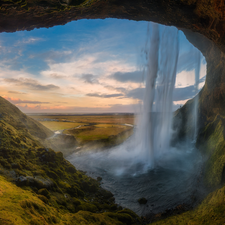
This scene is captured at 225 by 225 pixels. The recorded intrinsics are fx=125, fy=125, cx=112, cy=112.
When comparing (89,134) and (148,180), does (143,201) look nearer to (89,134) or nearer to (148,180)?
(148,180)

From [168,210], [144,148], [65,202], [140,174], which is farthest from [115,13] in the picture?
[144,148]

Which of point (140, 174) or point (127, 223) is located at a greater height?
point (127, 223)

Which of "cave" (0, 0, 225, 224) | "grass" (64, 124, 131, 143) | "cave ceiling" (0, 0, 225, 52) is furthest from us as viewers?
"grass" (64, 124, 131, 143)

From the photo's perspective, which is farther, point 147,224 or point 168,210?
point 168,210

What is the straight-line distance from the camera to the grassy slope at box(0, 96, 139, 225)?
8.06m

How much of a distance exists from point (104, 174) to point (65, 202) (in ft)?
46.8

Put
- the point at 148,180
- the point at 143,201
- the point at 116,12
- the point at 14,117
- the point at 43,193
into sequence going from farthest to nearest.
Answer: the point at 14,117
the point at 148,180
the point at 143,201
the point at 116,12
the point at 43,193

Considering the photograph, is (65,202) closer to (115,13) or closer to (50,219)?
(50,219)

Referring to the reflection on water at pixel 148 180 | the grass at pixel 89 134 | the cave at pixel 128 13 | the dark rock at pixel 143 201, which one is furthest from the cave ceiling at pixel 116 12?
the grass at pixel 89 134

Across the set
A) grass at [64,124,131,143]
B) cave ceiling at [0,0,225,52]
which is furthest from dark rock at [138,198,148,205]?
grass at [64,124,131,143]

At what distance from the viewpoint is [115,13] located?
16188mm

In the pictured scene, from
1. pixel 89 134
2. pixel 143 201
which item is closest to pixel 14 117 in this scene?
pixel 143 201

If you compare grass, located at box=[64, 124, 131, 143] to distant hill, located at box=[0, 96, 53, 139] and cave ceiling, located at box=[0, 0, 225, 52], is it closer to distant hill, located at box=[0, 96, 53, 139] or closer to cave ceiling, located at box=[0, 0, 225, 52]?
distant hill, located at box=[0, 96, 53, 139]

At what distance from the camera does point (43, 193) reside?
11.4 meters
